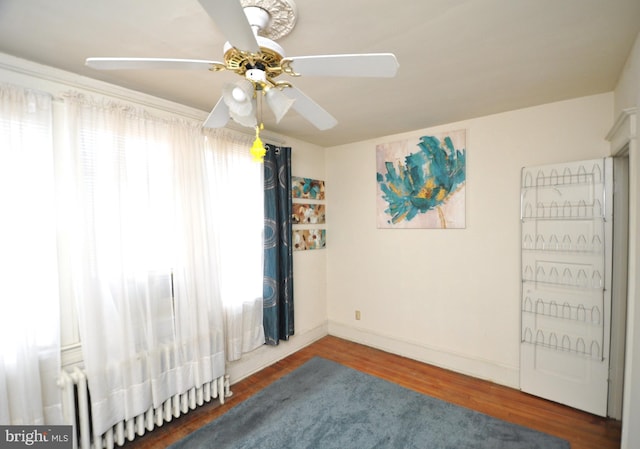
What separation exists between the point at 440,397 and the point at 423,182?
2.06 metres

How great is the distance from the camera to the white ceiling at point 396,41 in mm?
1263

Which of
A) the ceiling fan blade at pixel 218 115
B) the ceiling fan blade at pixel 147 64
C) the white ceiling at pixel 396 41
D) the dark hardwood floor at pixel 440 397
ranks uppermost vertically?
the white ceiling at pixel 396 41

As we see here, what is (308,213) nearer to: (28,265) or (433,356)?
(433,356)

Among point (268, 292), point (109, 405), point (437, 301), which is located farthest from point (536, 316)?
point (109, 405)

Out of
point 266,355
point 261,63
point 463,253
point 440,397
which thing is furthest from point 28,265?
point 463,253

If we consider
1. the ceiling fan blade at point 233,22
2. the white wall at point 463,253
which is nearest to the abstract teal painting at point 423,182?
the white wall at point 463,253

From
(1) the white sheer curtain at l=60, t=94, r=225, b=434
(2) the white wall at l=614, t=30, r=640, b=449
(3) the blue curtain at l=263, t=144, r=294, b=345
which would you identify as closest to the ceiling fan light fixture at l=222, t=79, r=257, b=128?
(1) the white sheer curtain at l=60, t=94, r=225, b=434

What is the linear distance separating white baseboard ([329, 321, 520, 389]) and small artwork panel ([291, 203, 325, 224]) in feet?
4.69

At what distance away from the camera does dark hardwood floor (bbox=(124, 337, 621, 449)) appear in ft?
6.65

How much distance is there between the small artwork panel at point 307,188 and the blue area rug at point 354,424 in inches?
81.2

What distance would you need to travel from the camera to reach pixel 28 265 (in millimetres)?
1616

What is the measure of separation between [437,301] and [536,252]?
103 cm

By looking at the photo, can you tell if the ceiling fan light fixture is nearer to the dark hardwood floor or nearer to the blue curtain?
the blue curtain

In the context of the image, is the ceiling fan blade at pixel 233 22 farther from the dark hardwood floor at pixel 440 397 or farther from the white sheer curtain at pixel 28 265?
the dark hardwood floor at pixel 440 397
